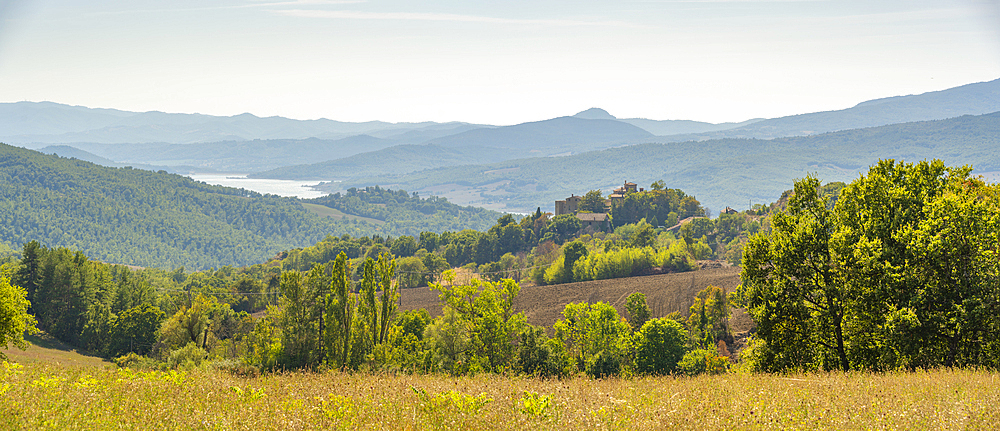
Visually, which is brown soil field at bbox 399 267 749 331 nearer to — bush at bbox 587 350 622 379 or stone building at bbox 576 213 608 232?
bush at bbox 587 350 622 379

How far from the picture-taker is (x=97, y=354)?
49031 mm

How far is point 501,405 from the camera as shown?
301 inches

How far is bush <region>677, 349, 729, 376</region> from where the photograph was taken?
34.0 metres

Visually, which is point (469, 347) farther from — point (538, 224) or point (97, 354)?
point (538, 224)

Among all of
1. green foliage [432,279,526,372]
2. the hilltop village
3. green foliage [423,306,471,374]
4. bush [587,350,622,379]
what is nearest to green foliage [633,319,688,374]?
bush [587,350,622,379]

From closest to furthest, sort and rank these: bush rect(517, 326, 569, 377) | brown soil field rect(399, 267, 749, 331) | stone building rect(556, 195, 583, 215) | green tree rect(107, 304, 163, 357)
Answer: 1. bush rect(517, 326, 569, 377)
2. green tree rect(107, 304, 163, 357)
3. brown soil field rect(399, 267, 749, 331)
4. stone building rect(556, 195, 583, 215)

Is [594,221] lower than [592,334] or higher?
lower

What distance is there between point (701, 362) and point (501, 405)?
102ft

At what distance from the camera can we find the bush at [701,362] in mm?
34031

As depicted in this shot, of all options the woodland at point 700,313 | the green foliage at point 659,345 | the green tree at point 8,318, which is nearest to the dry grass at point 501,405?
the woodland at point 700,313

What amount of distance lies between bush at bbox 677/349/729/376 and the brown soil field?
45.7ft

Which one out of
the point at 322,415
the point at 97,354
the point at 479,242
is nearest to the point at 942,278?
the point at 322,415

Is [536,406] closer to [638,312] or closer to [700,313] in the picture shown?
[700,313]

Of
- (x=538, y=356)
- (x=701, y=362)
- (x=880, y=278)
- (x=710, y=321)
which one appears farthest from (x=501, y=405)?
(x=710, y=321)
